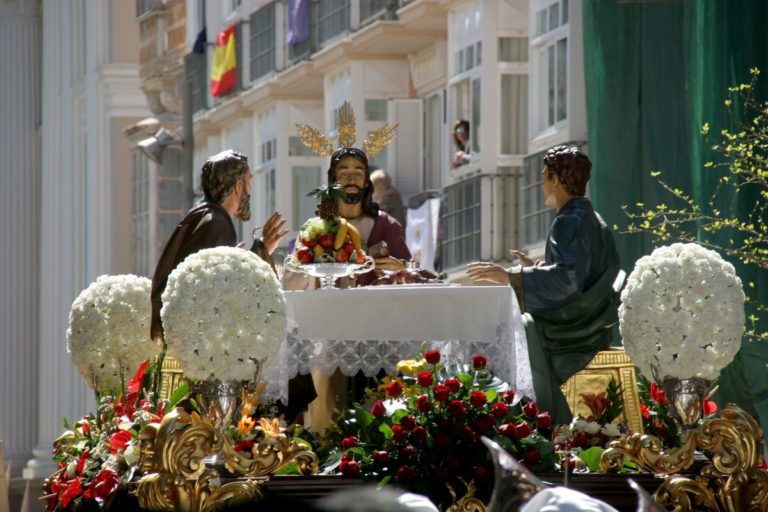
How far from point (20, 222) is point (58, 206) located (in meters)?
1.65

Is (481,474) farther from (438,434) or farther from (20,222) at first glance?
(20,222)

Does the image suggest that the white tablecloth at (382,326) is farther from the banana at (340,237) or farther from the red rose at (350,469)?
the red rose at (350,469)

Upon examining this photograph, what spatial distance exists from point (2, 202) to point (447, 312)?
27.3 m

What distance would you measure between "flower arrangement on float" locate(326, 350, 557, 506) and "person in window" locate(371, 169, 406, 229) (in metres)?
13.6

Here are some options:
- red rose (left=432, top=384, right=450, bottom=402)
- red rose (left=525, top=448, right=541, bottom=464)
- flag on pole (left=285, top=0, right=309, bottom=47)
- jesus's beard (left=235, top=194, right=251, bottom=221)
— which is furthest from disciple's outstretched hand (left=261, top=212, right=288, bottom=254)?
flag on pole (left=285, top=0, right=309, bottom=47)

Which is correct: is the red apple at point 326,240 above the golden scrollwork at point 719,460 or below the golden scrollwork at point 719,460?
above

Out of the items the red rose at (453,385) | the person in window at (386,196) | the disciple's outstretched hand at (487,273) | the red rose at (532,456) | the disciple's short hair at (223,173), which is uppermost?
the person in window at (386,196)

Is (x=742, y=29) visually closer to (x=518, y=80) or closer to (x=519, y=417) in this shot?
(x=519, y=417)

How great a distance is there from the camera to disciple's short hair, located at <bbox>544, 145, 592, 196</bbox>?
12180mm

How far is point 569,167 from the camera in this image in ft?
40.0

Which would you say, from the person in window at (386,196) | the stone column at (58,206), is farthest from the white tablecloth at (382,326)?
the stone column at (58,206)

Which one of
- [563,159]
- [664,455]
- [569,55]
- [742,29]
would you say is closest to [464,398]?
[664,455]

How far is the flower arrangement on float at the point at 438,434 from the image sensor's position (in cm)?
1074

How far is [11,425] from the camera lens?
37.7 metres
